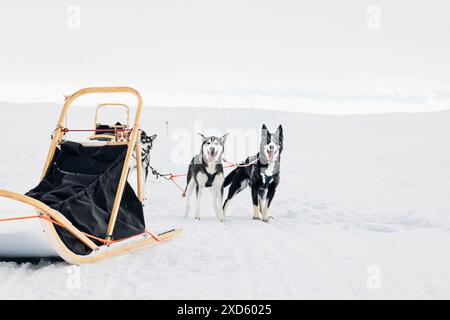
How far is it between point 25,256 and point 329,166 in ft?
36.7

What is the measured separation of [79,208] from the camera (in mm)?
3932

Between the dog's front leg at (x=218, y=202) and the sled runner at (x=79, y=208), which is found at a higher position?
the sled runner at (x=79, y=208)

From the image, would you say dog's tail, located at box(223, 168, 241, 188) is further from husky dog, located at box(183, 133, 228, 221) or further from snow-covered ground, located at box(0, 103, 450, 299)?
snow-covered ground, located at box(0, 103, 450, 299)

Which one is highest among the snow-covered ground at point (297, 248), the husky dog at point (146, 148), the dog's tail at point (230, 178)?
the husky dog at point (146, 148)

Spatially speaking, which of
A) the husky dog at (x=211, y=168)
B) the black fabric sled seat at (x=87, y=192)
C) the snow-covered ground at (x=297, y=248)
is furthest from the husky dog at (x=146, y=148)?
the black fabric sled seat at (x=87, y=192)

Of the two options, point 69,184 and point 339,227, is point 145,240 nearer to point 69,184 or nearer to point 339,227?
point 69,184

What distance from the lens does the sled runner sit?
11.2 feet

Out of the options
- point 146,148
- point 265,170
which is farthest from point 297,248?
point 146,148

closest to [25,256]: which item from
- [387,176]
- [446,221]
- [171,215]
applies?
[171,215]

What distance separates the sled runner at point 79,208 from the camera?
340 centimetres

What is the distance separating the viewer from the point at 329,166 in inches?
548

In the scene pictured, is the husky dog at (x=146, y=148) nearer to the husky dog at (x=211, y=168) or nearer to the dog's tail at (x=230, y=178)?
the dog's tail at (x=230, y=178)

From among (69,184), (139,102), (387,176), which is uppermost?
(139,102)

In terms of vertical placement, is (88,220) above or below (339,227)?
above
